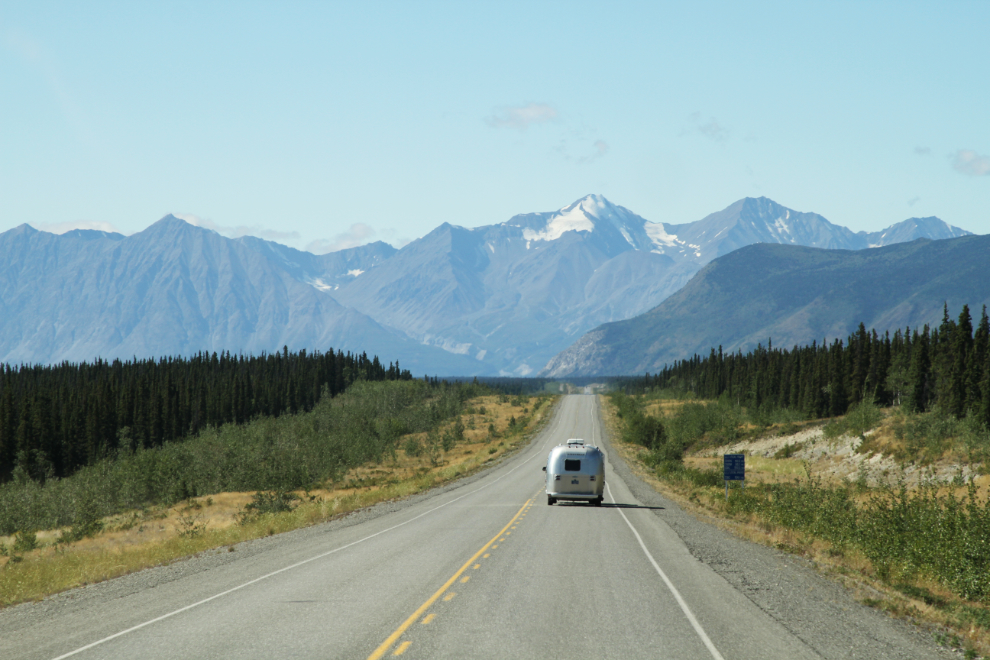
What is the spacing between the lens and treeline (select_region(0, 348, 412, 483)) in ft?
322

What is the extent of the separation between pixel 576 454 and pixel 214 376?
134469mm

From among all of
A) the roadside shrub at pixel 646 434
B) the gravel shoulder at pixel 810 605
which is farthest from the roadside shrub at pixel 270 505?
the roadside shrub at pixel 646 434

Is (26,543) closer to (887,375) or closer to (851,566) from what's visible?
(851,566)

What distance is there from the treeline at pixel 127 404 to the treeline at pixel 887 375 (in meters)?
81.4

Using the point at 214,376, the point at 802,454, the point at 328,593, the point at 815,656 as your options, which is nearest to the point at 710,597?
the point at 815,656

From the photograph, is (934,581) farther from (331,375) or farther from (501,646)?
(331,375)

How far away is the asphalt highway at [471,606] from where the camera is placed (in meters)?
11.1

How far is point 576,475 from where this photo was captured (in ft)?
115

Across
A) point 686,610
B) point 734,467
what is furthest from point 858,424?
point 686,610

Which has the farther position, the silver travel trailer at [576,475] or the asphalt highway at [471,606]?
the silver travel trailer at [576,475]

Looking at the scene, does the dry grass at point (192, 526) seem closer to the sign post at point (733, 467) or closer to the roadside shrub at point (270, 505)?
the roadside shrub at point (270, 505)

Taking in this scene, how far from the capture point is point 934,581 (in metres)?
16.9

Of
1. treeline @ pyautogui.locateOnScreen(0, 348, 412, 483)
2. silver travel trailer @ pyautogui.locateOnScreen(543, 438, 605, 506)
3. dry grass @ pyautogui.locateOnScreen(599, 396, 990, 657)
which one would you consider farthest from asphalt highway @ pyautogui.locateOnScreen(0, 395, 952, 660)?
treeline @ pyautogui.locateOnScreen(0, 348, 412, 483)

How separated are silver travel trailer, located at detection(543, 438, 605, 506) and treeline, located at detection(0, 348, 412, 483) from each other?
70733mm
